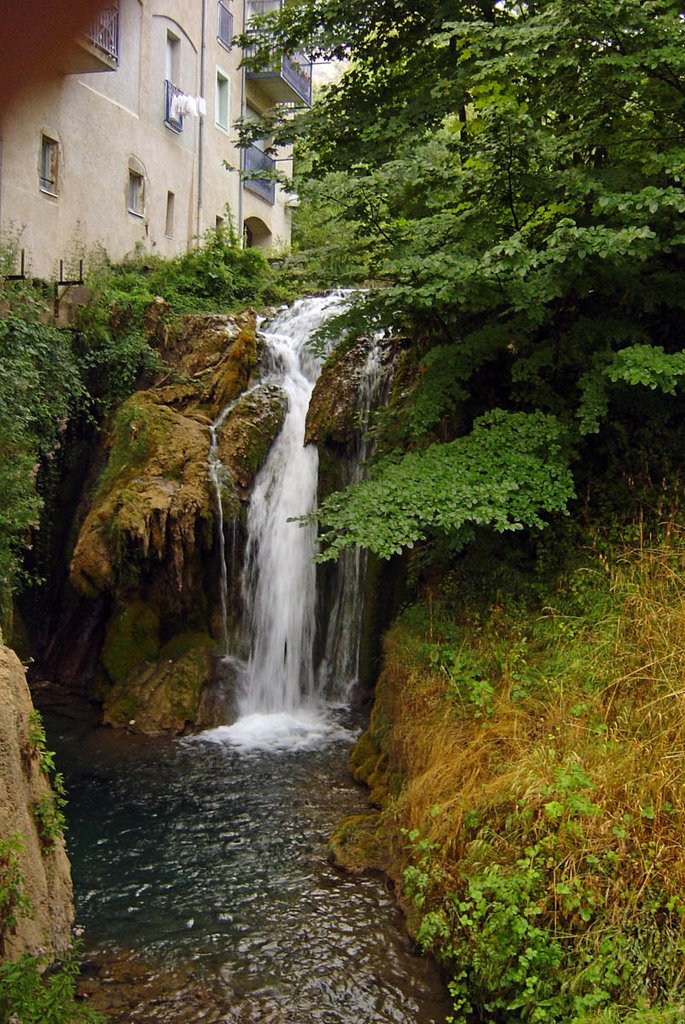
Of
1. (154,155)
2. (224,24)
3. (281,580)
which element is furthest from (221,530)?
(224,24)

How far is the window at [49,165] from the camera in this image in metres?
14.7

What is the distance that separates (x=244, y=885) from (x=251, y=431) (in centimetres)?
691

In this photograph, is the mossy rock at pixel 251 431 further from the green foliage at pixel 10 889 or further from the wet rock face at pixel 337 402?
the green foliage at pixel 10 889

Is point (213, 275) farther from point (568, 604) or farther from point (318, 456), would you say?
point (568, 604)

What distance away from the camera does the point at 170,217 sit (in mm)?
19547

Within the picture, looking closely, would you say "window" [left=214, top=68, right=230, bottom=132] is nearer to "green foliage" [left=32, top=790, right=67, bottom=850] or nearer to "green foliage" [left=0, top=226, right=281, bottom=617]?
"green foliage" [left=0, top=226, right=281, bottom=617]

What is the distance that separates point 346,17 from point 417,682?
7.17m

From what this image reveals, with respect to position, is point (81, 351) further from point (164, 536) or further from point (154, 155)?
point (154, 155)

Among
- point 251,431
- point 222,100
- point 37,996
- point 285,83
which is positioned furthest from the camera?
point 285,83

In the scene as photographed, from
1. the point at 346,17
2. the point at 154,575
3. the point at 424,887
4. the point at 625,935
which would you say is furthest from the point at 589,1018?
the point at 346,17

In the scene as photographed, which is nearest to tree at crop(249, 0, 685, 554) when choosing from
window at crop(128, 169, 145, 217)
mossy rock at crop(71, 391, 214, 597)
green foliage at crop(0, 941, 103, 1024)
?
mossy rock at crop(71, 391, 214, 597)

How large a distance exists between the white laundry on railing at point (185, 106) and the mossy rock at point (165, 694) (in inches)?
466

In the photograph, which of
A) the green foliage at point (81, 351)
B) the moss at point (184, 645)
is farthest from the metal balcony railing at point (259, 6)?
the moss at point (184, 645)

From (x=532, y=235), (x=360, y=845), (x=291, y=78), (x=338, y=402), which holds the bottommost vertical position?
(x=360, y=845)
